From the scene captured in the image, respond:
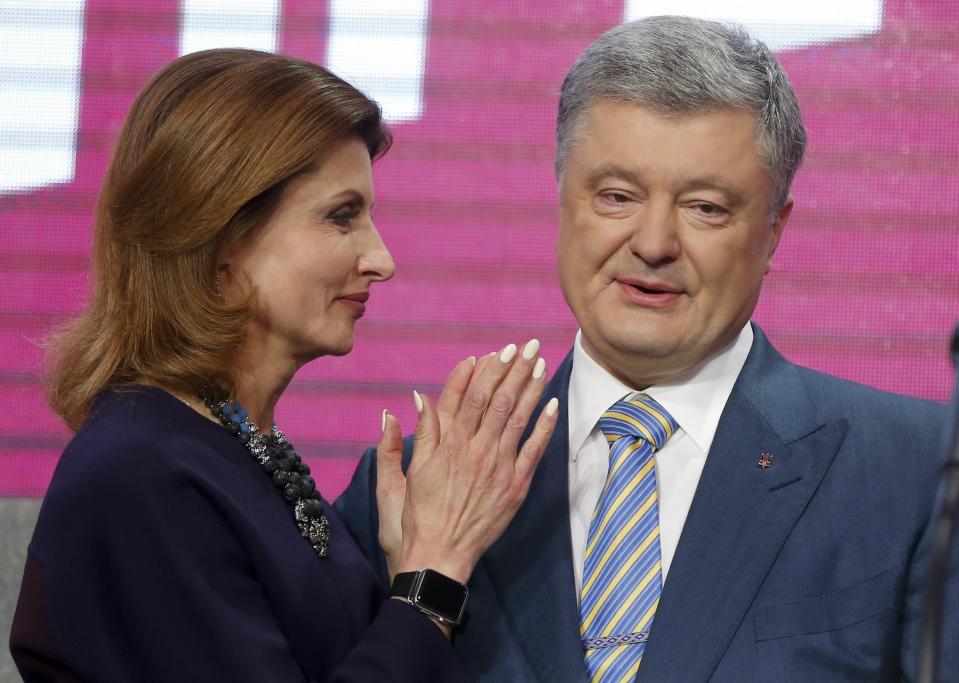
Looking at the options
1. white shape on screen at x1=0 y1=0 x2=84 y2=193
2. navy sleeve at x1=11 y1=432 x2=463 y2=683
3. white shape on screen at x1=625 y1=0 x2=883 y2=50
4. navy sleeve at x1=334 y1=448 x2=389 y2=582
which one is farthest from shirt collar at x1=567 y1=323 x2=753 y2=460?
white shape on screen at x1=0 y1=0 x2=84 y2=193

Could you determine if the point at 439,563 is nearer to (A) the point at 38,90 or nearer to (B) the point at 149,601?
(B) the point at 149,601

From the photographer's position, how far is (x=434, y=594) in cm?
166

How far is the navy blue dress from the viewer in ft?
5.05

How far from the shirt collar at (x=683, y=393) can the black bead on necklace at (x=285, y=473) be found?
1.15 ft

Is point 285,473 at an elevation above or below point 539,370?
below

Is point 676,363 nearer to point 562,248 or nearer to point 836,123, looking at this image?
point 562,248

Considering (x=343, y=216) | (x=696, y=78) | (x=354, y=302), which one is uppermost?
(x=696, y=78)

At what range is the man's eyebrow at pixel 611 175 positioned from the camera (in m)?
1.77

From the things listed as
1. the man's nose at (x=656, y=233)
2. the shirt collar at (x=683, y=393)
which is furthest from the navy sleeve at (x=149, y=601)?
the man's nose at (x=656, y=233)

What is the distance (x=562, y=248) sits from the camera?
6.12 feet

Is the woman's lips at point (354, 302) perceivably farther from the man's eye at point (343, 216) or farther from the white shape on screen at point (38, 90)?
the white shape on screen at point (38, 90)

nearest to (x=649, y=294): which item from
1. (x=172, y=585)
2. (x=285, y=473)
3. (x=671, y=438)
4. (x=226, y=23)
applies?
(x=671, y=438)

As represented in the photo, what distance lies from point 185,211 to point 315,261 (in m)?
0.18

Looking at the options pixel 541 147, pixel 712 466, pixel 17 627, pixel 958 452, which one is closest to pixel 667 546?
pixel 712 466
